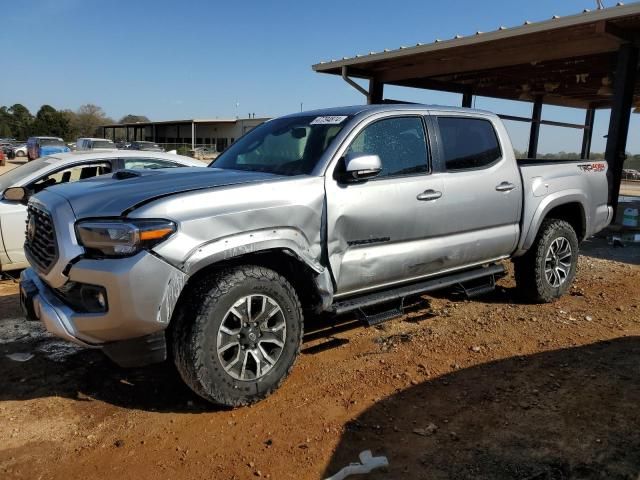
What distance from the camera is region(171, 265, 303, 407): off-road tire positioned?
10.2 ft

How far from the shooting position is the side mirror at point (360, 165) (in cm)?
358

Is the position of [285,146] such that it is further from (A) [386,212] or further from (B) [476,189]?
(B) [476,189]

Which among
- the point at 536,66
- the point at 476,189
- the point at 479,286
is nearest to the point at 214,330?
the point at 476,189

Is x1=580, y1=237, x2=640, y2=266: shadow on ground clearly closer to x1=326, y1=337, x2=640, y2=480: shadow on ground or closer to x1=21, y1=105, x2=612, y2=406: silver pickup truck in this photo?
x1=21, y1=105, x2=612, y2=406: silver pickup truck

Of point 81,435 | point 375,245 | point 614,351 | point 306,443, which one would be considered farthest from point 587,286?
point 81,435

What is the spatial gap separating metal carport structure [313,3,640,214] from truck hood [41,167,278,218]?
6.95 meters

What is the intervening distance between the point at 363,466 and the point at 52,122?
78352mm

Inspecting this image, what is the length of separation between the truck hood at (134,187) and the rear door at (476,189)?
163 cm

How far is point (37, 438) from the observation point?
10.1 ft

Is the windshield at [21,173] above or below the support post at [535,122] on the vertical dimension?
below

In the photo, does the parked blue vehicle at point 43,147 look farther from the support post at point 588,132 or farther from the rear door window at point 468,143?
the rear door window at point 468,143

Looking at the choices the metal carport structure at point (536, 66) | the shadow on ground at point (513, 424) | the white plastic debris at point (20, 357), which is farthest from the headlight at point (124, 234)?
the metal carport structure at point (536, 66)

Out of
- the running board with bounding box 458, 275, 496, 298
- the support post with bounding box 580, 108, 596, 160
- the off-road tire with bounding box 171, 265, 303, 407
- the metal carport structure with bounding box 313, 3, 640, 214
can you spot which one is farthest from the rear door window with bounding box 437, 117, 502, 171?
the support post with bounding box 580, 108, 596, 160

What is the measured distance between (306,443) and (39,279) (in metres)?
2.06
